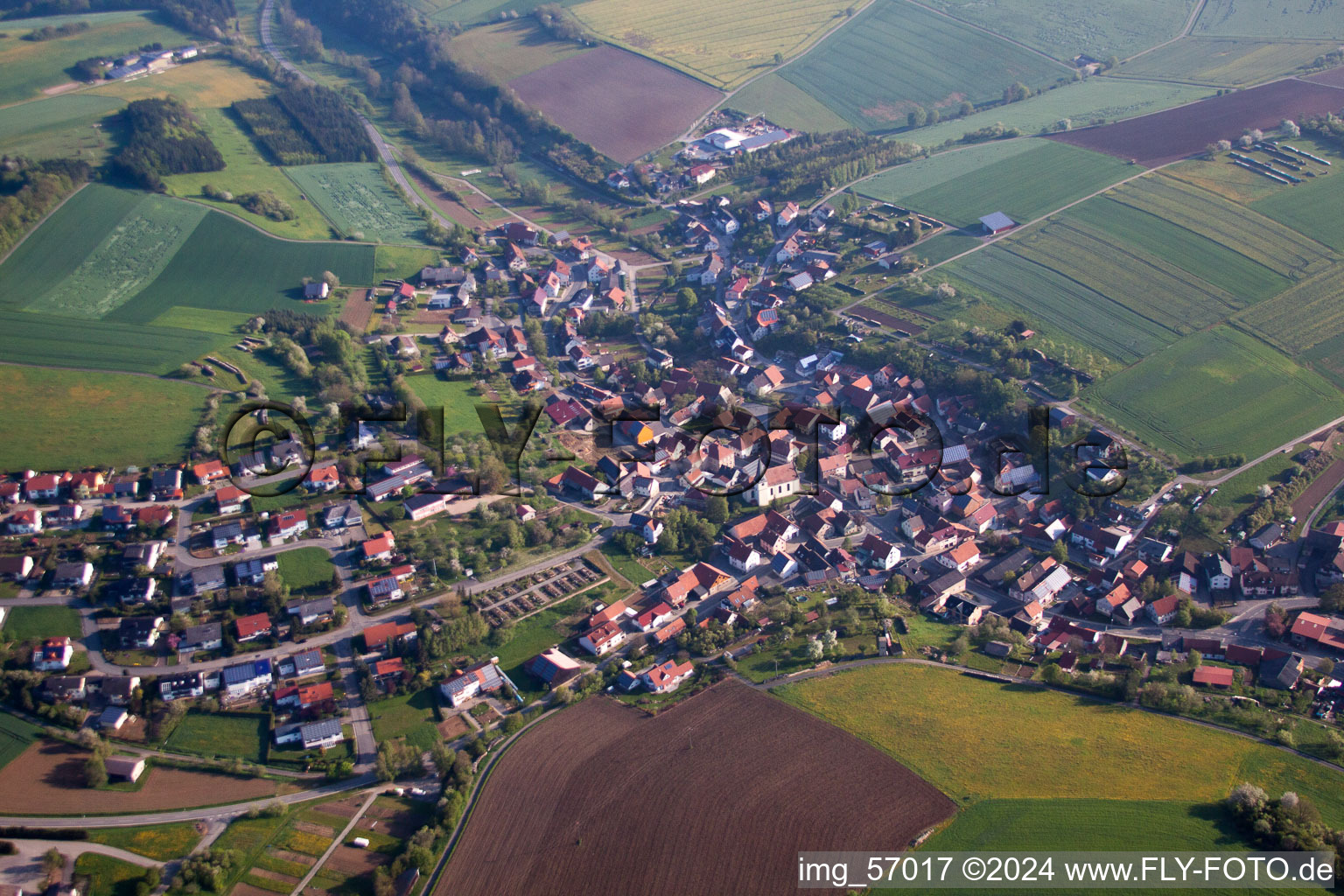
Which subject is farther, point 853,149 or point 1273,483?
point 853,149

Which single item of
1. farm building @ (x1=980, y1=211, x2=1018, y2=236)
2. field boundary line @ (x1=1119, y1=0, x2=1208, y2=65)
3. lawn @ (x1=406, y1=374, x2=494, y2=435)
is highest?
field boundary line @ (x1=1119, y1=0, x2=1208, y2=65)

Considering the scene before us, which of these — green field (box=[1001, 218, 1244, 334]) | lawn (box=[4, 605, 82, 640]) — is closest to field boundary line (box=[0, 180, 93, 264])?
lawn (box=[4, 605, 82, 640])

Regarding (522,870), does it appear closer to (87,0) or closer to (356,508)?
(356,508)

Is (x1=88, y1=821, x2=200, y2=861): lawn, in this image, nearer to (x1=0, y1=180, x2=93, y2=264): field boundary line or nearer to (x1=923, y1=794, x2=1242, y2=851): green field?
(x1=923, y1=794, x2=1242, y2=851): green field

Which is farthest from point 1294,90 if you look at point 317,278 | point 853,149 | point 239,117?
point 239,117

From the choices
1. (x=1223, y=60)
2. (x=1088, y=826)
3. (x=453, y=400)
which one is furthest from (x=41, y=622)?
(x=1223, y=60)

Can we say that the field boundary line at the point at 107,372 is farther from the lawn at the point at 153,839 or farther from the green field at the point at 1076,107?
the green field at the point at 1076,107

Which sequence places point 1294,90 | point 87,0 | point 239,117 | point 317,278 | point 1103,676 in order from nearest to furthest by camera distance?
point 1103,676 < point 317,278 < point 1294,90 < point 239,117 < point 87,0
